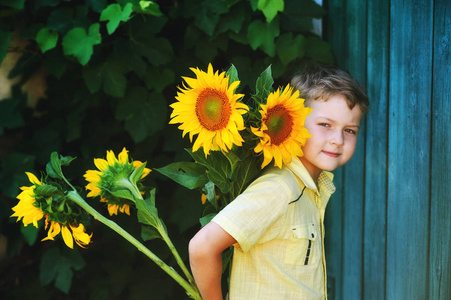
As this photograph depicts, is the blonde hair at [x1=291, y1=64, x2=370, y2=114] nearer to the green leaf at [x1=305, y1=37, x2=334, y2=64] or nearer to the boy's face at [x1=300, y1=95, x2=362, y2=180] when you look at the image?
the boy's face at [x1=300, y1=95, x2=362, y2=180]

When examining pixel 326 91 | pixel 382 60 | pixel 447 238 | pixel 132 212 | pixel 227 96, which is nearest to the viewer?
pixel 227 96

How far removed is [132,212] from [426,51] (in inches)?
56.5

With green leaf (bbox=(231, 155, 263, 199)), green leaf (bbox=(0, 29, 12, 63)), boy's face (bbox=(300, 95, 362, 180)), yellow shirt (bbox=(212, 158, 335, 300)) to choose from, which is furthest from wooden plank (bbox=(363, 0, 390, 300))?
green leaf (bbox=(0, 29, 12, 63))

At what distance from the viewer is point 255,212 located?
121cm

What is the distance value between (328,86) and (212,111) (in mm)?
436

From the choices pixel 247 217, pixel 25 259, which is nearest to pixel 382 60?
pixel 247 217

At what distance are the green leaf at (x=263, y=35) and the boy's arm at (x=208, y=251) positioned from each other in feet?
3.62

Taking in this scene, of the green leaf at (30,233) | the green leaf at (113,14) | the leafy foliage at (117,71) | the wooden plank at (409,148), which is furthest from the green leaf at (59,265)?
the wooden plank at (409,148)

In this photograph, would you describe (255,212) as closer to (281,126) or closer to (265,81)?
(281,126)

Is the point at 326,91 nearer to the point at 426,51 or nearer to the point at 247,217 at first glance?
the point at 247,217

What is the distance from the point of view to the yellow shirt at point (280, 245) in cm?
124

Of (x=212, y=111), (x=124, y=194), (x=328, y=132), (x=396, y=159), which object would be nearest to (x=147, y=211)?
(x=124, y=194)

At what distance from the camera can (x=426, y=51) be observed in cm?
181

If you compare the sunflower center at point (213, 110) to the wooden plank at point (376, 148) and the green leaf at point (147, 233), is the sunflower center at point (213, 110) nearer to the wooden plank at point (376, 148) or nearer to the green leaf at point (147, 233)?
the green leaf at point (147, 233)
